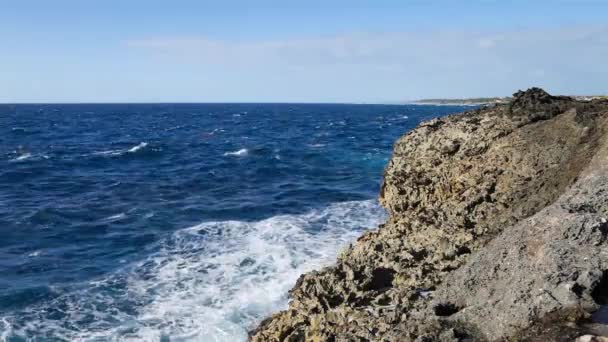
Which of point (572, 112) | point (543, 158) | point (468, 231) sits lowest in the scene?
point (468, 231)

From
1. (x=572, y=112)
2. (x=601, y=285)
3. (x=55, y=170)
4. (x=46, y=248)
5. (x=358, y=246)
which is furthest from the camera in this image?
(x=55, y=170)

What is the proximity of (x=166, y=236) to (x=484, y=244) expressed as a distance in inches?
670

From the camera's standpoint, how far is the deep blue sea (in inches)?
607

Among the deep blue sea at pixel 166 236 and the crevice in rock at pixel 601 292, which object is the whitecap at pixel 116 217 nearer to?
the deep blue sea at pixel 166 236

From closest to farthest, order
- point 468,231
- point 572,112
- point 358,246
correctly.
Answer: point 468,231 → point 358,246 → point 572,112

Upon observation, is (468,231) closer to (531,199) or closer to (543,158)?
(531,199)

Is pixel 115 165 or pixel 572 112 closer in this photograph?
pixel 572 112

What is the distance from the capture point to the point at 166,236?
24031 millimetres

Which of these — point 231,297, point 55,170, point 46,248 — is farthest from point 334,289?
point 55,170

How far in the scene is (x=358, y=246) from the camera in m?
11.9

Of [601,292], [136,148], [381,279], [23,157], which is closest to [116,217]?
[381,279]

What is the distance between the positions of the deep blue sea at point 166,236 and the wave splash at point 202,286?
0.06m

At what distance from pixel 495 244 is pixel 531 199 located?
3.40 metres

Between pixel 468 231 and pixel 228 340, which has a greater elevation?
pixel 468 231
